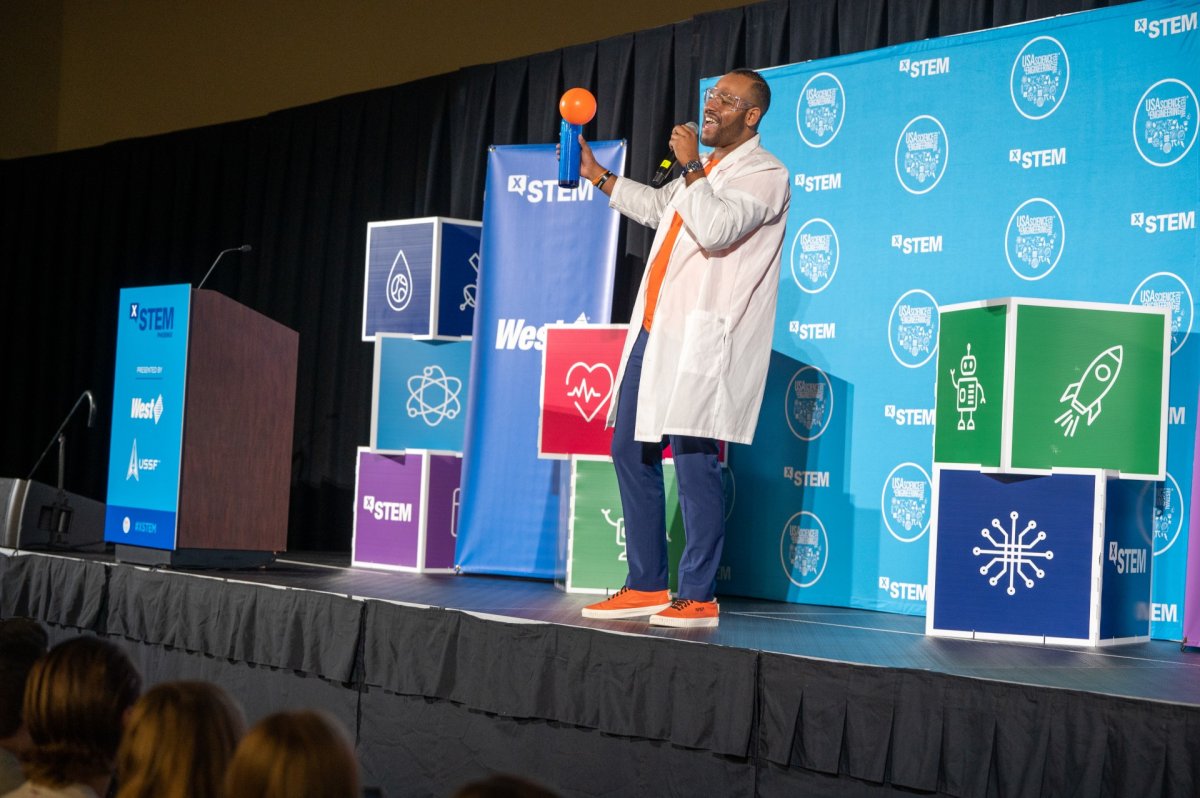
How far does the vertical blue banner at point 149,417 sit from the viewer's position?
4086 mm

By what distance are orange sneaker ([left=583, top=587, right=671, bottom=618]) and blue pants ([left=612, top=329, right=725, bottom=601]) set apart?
0.08 ft

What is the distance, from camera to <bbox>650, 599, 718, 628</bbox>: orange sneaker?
3.18m

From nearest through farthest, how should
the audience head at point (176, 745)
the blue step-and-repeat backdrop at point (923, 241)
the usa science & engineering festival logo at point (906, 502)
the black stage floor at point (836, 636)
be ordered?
the audience head at point (176, 745) → the black stage floor at point (836, 636) → the blue step-and-repeat backdrop at point (923, 241) → the usa science & engineering festival logo at point (906, 502)

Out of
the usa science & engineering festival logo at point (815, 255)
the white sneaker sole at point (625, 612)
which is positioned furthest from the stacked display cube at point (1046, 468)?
the usa science & engineering festival logo at point (815, 255)

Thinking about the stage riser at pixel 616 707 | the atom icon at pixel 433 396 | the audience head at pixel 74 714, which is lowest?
the stage riser at pixel 616 707

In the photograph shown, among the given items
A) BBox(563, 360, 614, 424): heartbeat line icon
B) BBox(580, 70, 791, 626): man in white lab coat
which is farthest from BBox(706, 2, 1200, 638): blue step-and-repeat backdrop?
BBox(580, 70, 791, 626): man in white lab coat

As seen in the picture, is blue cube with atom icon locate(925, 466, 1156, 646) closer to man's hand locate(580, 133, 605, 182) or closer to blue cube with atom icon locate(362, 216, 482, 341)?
man's hand locate(580, 133, 605, 182)

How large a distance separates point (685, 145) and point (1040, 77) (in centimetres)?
145

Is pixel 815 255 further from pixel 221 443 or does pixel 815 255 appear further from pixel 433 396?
pixel 221 443

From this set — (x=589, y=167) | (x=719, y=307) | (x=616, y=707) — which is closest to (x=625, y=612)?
(x=616, y=707)

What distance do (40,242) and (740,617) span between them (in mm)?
7067

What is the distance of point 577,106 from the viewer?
3.51 meters

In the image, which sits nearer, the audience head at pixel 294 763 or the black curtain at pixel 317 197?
the audience head at pixel 294 763

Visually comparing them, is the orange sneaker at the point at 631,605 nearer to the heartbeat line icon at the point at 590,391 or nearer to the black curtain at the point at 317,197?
the heartbeat line icon at the point at 590,391
